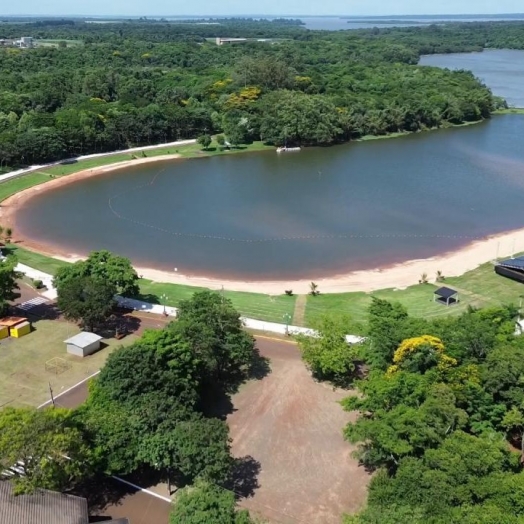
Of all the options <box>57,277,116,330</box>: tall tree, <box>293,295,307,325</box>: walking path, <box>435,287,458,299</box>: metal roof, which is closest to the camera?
<box>57,277,116,330</box>: tall tree

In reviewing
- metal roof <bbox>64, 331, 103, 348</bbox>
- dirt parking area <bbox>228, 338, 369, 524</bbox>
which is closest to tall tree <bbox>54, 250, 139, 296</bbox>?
metal roof <bbox>64, 331, 103, 348</bbox>

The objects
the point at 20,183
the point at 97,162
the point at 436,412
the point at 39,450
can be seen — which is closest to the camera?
the point at 39,450

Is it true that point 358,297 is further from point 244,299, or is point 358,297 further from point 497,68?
point 497,68

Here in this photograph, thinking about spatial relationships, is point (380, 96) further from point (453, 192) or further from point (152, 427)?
point (152, 427)

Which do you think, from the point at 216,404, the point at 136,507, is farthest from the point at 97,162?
the point at 136,507

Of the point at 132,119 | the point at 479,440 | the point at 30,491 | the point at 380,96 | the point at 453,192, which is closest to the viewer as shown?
the point at 30,491

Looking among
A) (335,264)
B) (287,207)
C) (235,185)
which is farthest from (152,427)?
(235,185)

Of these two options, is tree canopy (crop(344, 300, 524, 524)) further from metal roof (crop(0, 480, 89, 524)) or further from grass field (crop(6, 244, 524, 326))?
metal roof (crop(0, 480, 89, 524))
